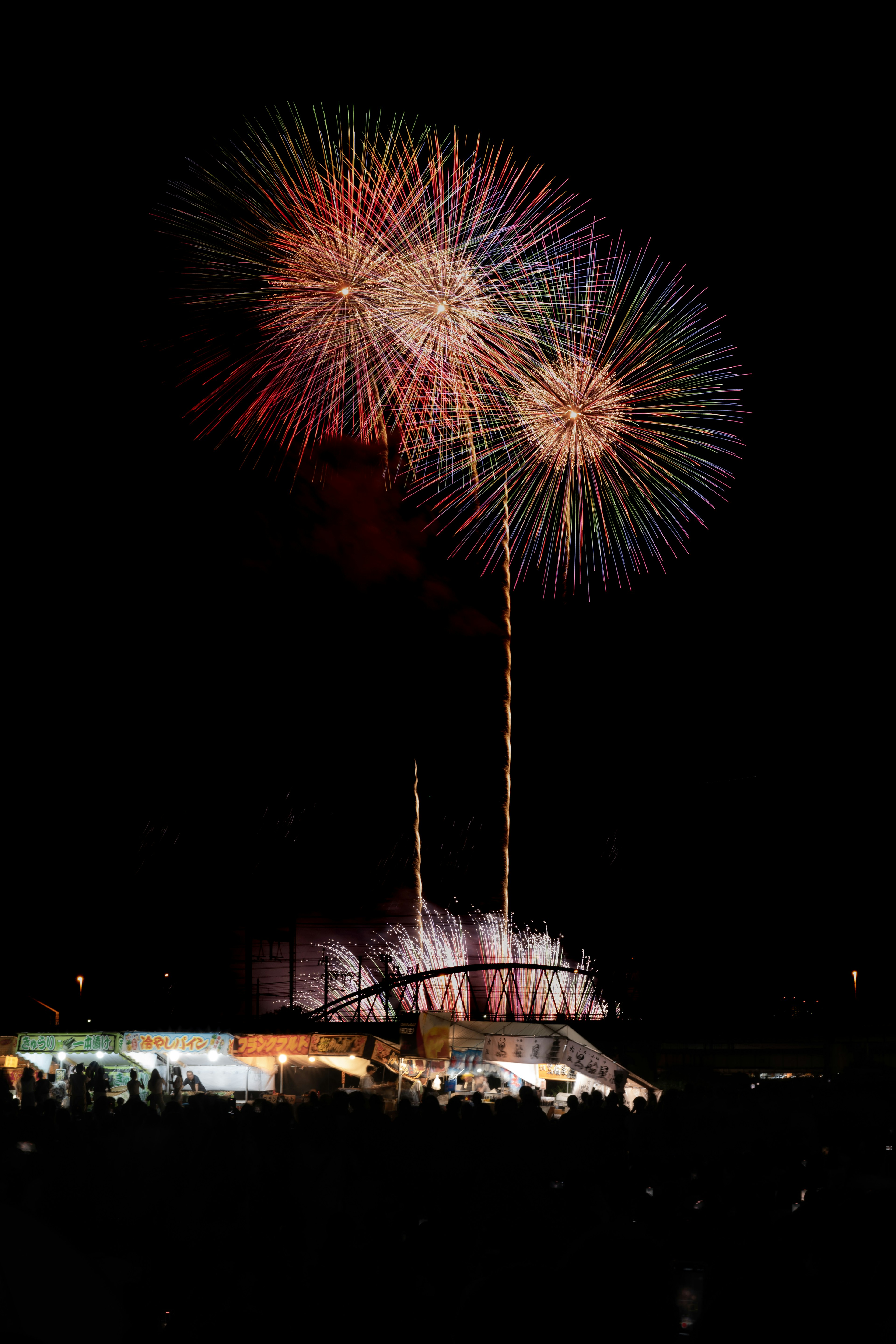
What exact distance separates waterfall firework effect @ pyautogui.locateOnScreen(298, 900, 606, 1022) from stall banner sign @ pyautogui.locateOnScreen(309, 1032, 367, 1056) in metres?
3.13

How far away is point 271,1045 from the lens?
2192 cm

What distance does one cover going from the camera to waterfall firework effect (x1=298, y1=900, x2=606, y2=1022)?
1339 inches

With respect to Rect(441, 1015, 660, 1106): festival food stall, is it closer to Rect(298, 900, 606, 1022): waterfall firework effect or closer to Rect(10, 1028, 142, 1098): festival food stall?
Rect(298, 900, 606, 1022): waterfall firework effect

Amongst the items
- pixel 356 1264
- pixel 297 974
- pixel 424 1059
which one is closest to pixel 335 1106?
pixel 424 1059

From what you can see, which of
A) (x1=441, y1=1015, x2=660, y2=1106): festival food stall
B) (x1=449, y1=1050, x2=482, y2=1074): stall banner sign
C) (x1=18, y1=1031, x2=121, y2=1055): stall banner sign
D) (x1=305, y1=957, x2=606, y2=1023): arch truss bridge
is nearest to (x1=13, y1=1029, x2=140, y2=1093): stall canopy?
(x1=18, y1=1031, x2=121, y2=1055): stall banner sign

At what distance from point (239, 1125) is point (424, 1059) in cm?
1024

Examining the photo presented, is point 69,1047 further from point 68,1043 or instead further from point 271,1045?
point 271,1045

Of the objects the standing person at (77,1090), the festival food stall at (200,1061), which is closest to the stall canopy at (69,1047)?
the festival food stall at (200,1061)

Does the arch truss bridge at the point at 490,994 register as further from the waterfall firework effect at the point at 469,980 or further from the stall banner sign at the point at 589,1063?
the stall banner sign at the point at 589,1063

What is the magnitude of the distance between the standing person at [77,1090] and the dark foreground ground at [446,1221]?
4.44 metres

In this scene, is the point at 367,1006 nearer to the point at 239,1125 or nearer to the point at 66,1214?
the point at 239,1125

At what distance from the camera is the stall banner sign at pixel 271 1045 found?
2144cm

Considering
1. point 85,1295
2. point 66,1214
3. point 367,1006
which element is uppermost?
point 85,1295

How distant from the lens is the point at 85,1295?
119 inches
